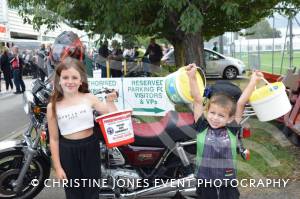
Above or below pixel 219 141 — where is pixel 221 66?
below

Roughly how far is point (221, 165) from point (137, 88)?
4.71 meters

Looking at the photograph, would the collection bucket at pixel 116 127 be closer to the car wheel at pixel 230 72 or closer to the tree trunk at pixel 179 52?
the tree trunk at pixel 179 52

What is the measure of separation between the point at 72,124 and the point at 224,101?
47.4 inches

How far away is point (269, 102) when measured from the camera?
3307mm

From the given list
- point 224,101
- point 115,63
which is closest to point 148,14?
point 115,63

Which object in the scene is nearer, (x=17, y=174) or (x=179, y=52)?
(x=17, y=174)

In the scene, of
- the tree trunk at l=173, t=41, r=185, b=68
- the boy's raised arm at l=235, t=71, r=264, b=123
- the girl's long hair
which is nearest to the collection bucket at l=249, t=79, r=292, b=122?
the boy's raised arm at l=235, t=71, r=264, b=123

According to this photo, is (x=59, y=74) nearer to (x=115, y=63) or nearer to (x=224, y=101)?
(x=224, y=101)

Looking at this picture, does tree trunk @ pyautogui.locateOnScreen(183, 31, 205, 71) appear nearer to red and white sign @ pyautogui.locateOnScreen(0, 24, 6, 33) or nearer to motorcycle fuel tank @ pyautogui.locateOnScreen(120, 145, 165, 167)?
motorcycle fuel tank @ pyautogui.locateOnScreen(120, 145, 165, 167)

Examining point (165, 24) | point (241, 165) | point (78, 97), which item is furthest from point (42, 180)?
point (165, 24)

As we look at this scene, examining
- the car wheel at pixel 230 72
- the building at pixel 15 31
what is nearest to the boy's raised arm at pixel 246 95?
the car wheel at pixel 230 72

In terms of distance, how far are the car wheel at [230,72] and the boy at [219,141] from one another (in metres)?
16.4

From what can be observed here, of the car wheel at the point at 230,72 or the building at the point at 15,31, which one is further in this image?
the building at the point at 15,31

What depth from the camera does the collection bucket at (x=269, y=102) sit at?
3.30m
